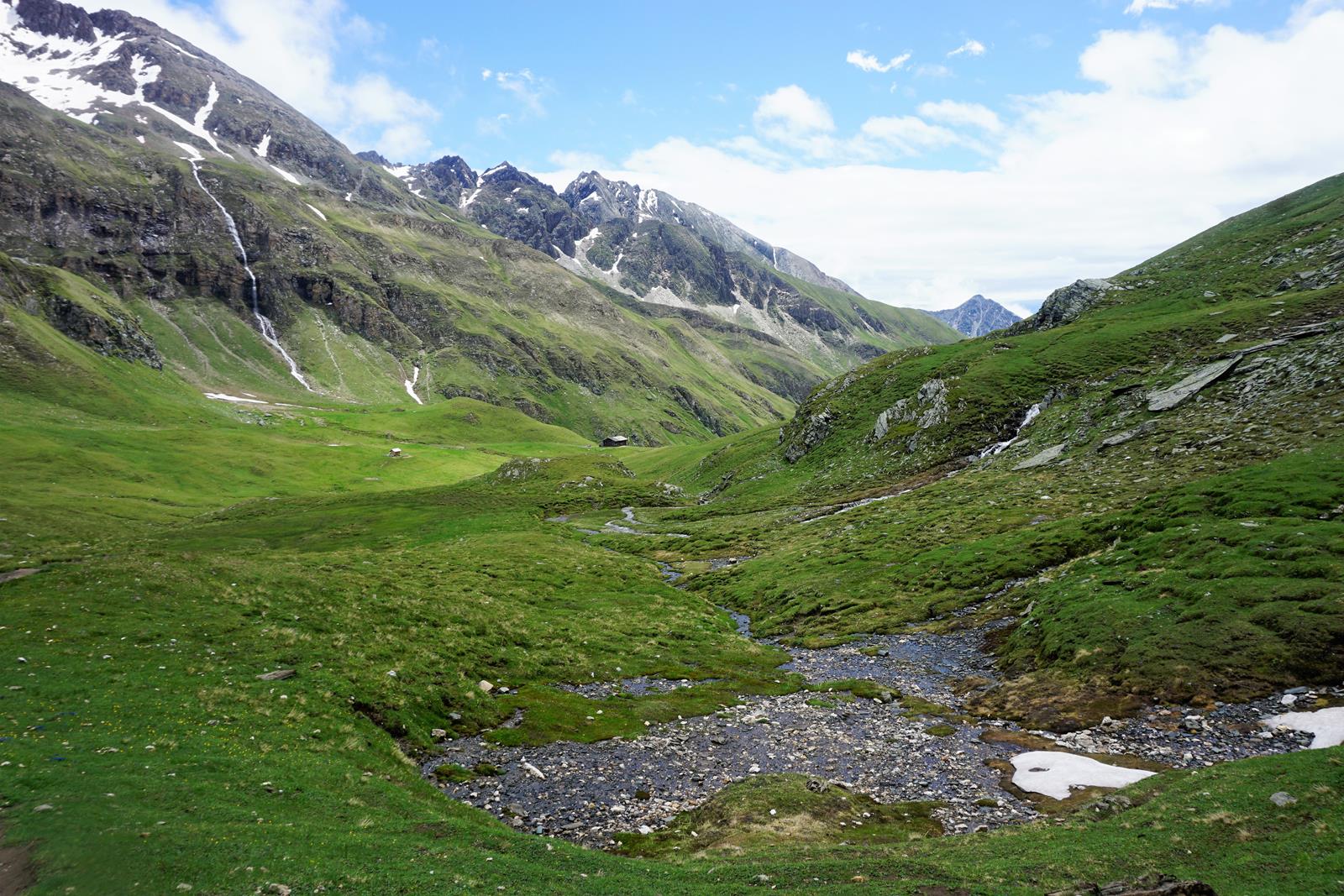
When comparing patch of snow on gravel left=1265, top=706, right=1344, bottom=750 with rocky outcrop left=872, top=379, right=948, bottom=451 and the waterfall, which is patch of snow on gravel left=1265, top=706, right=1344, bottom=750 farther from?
rocky outcrop left=872, top=379, right=948, bottom=451

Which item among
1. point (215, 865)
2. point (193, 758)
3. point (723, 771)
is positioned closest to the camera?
point (215, 865)

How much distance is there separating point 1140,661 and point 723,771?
21315 mm

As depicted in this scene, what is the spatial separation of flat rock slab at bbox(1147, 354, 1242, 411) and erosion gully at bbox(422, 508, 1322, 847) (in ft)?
174

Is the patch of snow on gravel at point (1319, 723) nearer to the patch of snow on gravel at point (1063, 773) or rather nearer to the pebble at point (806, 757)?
the pebble at point (806, 757)

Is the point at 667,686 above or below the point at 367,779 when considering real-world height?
below

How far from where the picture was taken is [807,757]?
92.6 feet

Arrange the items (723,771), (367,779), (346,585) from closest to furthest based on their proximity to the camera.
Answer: (367,779), (723,771), (346,585)

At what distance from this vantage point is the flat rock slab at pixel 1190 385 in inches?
2662

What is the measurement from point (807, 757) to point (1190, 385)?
68767 millimetres

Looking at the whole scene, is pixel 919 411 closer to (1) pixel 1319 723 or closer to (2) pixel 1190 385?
(2) pixel 1190 385

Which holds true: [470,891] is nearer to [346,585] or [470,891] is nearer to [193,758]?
[193,758]

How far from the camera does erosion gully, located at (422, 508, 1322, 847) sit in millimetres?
23297

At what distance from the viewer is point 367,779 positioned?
21.7m

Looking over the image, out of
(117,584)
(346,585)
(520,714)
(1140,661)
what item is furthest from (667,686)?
(117,584)
